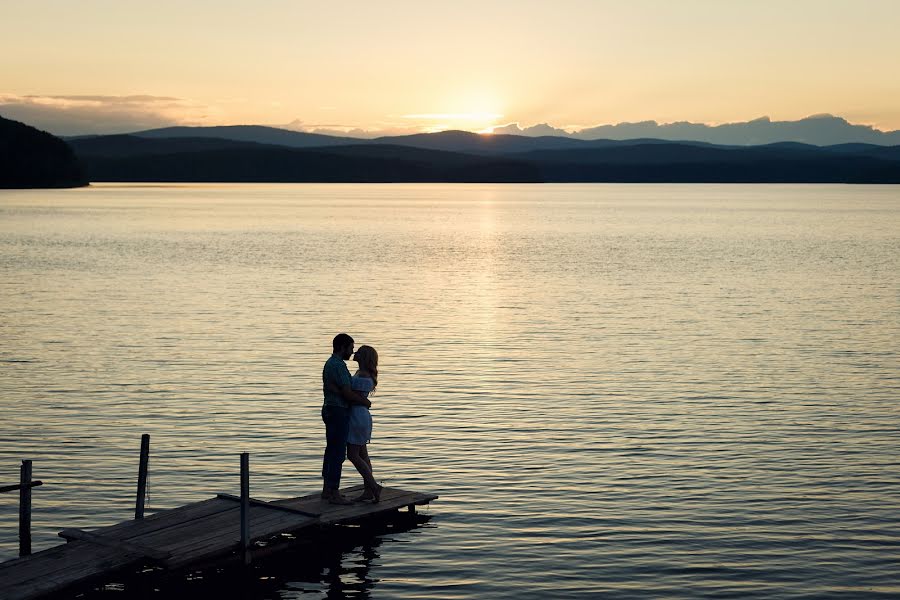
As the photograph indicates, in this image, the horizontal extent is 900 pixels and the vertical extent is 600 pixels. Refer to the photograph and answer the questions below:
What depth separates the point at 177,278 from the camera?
76250 mm

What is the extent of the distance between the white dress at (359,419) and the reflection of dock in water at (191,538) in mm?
1255

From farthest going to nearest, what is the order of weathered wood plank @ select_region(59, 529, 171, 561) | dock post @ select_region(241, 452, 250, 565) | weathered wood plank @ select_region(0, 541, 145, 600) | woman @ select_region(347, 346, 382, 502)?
woman @ select_region(347, 346, 382, 502) → dock post @ select_region(241, 452, 250, 565) → weathered wood plank @ select_region(59, 529, 171, 561) → weathered wood plank @ select_region(0, 541, 145, 600)

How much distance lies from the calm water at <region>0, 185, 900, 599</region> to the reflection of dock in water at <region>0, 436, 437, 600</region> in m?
0.71

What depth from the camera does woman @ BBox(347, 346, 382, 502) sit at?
19391 mm

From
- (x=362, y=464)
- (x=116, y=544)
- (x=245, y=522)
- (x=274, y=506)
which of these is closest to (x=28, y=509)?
(x=116, y=544)

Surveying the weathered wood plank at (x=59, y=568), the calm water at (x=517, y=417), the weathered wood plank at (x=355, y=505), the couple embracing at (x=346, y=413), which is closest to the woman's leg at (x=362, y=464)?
the couple embracing at (x=346, y=413)

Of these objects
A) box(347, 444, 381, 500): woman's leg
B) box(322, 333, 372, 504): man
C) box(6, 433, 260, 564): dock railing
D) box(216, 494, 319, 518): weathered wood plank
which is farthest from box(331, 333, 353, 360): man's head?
box(216, 494, 319, 518): weathered wood plank

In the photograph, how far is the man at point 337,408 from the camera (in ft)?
63.0

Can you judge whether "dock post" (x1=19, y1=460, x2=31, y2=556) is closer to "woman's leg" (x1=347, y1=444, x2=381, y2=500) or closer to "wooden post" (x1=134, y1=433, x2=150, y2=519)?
"wooden post" (x1=134, y1=433, x2=150, y2=519)

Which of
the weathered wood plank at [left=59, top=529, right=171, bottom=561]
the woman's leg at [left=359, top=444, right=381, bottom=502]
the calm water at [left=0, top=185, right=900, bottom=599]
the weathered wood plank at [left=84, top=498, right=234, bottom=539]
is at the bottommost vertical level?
the calm water at [left=0, top=185, right=900, bottom=599]

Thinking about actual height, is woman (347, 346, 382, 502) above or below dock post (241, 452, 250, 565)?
above

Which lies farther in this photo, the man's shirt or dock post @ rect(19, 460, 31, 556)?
the man's shirt

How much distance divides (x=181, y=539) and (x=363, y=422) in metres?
3.92

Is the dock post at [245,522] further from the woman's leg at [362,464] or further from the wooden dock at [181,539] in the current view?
the woman's leg at [362,464]
